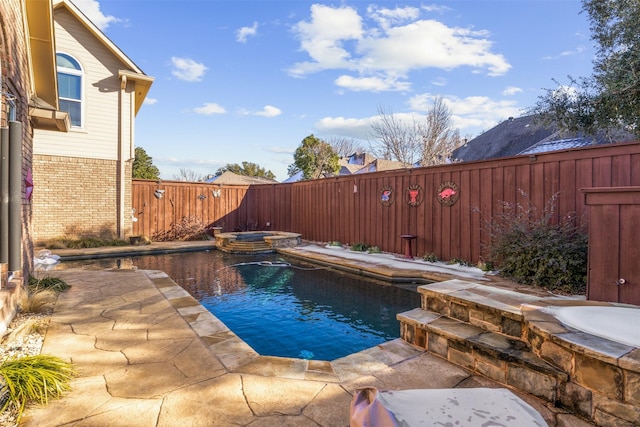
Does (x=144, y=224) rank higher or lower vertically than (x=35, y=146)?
lower

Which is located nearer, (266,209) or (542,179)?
(542,179)

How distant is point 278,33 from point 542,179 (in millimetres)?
10162

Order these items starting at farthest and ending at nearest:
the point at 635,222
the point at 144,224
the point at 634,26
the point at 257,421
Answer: the point at 144,224 < the point at 634,26 < the point at 635,222 < the point at 257,421

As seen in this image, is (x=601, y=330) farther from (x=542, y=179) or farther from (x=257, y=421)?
(x=542, y=179)

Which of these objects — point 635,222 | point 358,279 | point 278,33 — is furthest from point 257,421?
point 278,33

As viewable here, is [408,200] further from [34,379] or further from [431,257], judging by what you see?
[34,379]

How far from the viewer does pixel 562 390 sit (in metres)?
2.13

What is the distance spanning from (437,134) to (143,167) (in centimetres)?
1728

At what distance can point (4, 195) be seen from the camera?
214 cm

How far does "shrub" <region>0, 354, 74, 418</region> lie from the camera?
202cm

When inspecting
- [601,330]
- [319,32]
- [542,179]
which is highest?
[319,32]

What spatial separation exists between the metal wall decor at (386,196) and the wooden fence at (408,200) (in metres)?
0.03

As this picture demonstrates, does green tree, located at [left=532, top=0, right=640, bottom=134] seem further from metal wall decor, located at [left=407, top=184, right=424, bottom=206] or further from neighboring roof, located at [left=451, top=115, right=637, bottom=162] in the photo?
neighboring roof, located at [left=451, top=115, right=637, bottom=162]

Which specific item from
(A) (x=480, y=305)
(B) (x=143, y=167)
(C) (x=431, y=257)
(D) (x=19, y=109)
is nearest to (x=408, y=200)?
(C) (x=431, y=257)
